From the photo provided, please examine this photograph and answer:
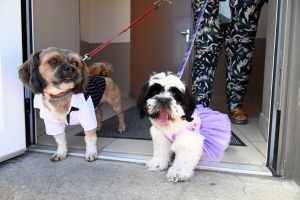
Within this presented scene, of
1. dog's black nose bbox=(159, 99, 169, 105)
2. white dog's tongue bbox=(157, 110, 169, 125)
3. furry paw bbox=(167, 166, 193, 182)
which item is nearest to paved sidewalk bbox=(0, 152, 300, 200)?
furry paw bbox=(167, 166, 193, 182)

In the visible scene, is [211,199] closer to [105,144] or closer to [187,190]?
[187,190]

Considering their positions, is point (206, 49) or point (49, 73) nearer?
point (49, 73)

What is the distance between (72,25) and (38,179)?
2.26 m

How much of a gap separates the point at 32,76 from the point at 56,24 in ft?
4.60

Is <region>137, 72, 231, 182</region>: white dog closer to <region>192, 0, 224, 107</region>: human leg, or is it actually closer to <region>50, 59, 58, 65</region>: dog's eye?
<region>50, 59, 58, 65</region>: dog's eye

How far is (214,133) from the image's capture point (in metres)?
1.65

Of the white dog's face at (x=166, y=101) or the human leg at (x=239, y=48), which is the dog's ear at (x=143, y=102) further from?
the human leg at (x=239, y=48)

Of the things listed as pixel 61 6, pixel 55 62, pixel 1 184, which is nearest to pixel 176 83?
pixel 55 62

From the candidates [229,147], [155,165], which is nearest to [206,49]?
[229,147]

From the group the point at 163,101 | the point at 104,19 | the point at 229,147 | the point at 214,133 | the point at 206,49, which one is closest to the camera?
the point at 163,101

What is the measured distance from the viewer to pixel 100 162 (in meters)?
1.67

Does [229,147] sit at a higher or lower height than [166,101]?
lower

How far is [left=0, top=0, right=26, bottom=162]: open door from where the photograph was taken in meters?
1.61

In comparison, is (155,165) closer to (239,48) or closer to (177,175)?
(177,175)
